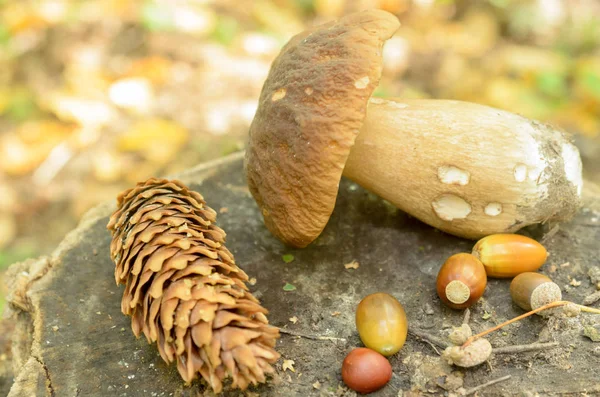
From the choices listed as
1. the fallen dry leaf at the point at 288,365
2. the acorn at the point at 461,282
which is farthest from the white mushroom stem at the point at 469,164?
the fallen dry leaf at the point at 288,365

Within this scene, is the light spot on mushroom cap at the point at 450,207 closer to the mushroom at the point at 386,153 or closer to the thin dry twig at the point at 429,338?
the mushroom at the point at 386,153

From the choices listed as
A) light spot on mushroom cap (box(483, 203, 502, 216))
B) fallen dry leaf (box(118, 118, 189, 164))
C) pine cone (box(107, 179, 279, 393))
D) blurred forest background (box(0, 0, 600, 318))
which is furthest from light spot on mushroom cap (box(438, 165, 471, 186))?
fallen dry leaf (box(118, 118, 189, 164))

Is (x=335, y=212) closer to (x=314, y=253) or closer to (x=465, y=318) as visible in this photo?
(x=314, y=253)

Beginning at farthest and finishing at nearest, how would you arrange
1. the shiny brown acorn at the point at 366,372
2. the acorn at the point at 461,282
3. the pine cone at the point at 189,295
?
1. the acorn at the point at 461,282
2. the shiny brown acorn at the point at 366,372
3. the pine cone at the point at 189,295

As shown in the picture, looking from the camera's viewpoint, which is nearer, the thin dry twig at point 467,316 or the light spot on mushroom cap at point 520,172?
the thin dry twig at point 467,316

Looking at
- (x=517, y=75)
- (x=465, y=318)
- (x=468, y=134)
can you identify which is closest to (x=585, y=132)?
(x=517, y=75)

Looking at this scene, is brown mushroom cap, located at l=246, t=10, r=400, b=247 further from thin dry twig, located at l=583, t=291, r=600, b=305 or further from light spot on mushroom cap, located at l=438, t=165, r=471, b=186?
thin dry twig, located at l=583, t=291, r=600, b=305

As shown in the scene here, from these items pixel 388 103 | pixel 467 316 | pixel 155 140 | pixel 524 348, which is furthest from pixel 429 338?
pixel 155 140
